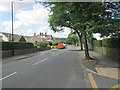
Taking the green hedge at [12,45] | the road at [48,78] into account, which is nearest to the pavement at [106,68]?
the road at [48,78]

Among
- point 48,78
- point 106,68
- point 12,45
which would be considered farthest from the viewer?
point 12,45

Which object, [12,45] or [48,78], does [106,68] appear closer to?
[48,78]

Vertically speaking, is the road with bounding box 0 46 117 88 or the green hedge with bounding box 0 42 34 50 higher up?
the green hedge with bounding box 0 42 34 50

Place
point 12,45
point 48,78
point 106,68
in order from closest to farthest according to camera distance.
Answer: point 48,78, point 106,68, point 12,45

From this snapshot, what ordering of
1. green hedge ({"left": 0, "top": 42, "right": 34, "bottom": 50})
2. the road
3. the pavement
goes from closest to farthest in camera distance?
the road → the pavement → green hedge ({"left": 0, "top": 42, "right": 34, "bottom": 50})

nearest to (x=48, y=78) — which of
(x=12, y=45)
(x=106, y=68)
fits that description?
(x=106, y=68)

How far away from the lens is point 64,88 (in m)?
6.02

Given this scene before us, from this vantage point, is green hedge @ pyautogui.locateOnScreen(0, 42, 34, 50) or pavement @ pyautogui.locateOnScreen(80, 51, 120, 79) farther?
green hedge @ pyautogui.locateOnScreen(0, 42, 34, 50)

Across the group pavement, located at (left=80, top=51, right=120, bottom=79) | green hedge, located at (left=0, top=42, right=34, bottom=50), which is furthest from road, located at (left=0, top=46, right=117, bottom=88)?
green hedge, located at (left=0, top=42, right=34, bottom=50)

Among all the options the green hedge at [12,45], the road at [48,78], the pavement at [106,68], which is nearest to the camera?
the road at [48,78]

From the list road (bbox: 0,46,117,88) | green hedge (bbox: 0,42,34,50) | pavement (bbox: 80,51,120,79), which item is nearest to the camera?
road (bbox: 0,46,117,88)

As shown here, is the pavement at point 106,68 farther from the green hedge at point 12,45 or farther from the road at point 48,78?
the green hedge at point 12,45

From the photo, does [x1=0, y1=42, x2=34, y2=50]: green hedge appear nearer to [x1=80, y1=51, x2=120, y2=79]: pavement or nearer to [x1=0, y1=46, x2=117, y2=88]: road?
[x1=0, y1=46, x2=117, y2=88]: road

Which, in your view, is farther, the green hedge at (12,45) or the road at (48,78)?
the green hedge at (12,45)
